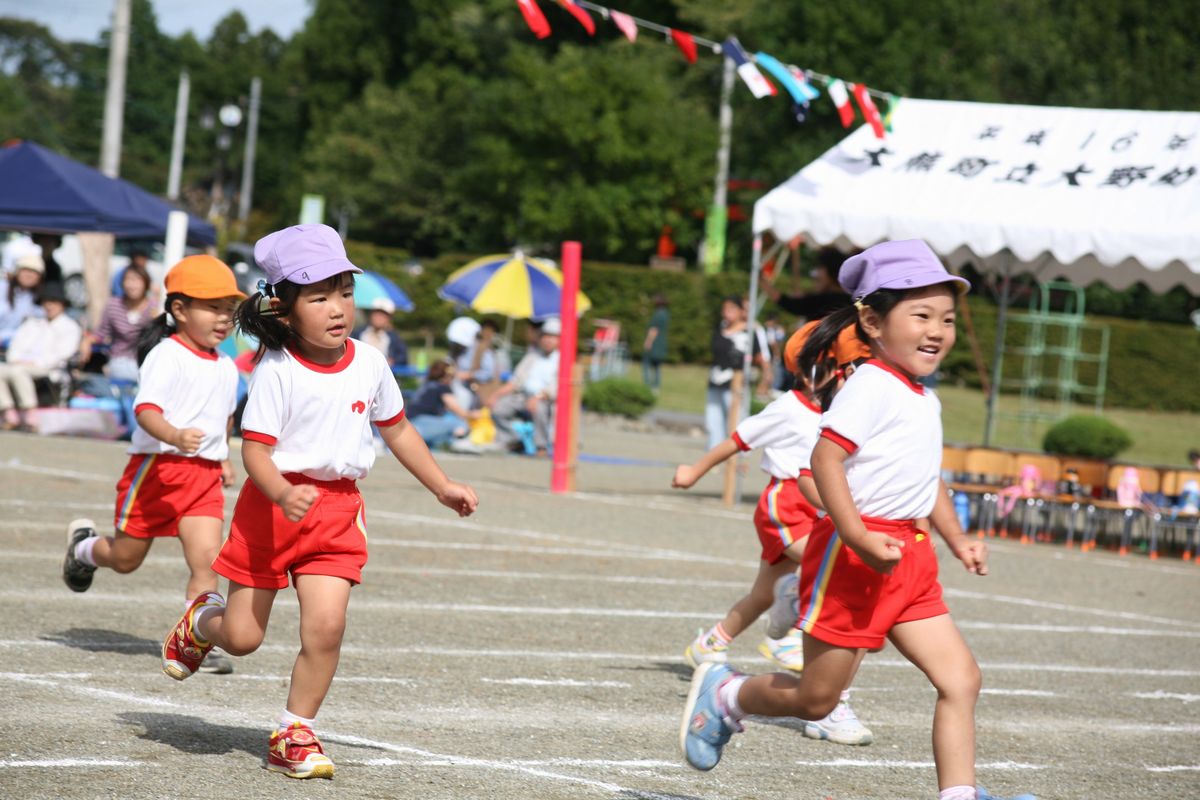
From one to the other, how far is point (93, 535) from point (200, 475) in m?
0.77

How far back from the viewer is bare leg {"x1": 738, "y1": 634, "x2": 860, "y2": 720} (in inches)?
180

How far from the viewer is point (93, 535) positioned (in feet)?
23.0

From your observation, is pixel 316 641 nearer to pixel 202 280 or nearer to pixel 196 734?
pixel 196 734

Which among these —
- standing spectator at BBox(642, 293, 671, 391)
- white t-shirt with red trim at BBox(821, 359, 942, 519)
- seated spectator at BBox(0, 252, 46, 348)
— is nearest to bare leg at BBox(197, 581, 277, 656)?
white t-shirt with red trim at BBox(821, 359, 942, 519)

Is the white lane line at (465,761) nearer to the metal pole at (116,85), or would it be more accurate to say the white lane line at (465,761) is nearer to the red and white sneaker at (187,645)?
the red and white sneaker at (187,645)

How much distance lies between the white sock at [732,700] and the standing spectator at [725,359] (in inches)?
462

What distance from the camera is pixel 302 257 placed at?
4.89 meters

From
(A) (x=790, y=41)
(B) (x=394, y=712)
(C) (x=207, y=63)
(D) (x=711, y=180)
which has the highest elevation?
(C) (x=207, y=63)

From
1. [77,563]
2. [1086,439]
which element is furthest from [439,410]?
[77,563]

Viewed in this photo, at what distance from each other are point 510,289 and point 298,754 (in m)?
19.5

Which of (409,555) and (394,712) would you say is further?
(409,555)

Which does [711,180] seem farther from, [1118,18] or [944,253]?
[944,253]

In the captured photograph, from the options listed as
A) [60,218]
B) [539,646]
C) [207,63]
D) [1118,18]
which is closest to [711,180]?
[1118,18]

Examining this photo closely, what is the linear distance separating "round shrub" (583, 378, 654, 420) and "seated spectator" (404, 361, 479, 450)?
739 centimetres
